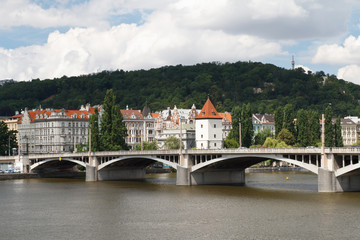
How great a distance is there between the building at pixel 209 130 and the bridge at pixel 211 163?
12.6m

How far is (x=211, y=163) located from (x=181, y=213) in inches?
1033

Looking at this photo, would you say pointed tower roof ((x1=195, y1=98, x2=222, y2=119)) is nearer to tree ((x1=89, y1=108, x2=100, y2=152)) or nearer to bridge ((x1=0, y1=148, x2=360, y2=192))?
bridge ((x1=0, y1=148, x2=360, y2=192))

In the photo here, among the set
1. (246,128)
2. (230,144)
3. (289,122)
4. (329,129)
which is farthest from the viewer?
(289,122)

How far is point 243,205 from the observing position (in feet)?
222

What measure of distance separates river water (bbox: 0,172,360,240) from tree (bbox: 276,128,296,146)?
5056 centimetres

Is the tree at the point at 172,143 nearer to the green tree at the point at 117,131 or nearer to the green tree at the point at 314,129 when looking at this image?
the green tree at the point at 117,131

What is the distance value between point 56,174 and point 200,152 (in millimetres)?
44813

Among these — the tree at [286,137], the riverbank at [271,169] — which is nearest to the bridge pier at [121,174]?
the riverbank at [271,169]

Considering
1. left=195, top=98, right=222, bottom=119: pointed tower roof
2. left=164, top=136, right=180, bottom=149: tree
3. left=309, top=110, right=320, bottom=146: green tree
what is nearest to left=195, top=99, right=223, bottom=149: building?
left=195, top=98, right=222, bottom=119: pointed tower roof

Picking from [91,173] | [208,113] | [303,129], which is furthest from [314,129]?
[91,173]

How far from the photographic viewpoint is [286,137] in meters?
141

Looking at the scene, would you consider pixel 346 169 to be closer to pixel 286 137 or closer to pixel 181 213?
pixel 181 213

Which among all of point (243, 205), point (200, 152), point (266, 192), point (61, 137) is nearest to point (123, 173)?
point (200, 152)

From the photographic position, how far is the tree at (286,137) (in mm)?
141000
